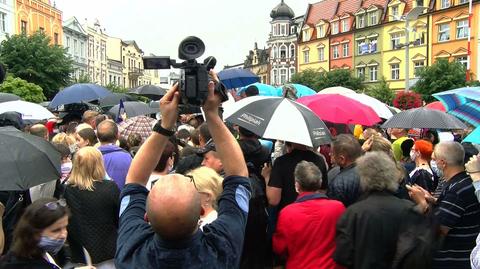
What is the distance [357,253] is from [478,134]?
1.87m

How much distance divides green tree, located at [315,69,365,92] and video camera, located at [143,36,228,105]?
150 ft

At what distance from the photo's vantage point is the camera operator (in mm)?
2115

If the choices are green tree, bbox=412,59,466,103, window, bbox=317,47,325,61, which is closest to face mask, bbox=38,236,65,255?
green tree, bbox=412,59,466,103

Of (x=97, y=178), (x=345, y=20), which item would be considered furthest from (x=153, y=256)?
(x=345, y=20)

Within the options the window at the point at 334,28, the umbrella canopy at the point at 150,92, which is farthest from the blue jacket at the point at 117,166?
the window at the point at 334,28

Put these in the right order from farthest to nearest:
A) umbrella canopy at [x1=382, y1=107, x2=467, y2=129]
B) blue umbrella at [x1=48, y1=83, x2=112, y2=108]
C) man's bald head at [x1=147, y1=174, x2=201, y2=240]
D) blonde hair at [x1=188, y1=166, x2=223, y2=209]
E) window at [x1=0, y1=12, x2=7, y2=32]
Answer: window at [x1=0, y1=12, x2=7, y2=32] → blue umbrella at [x1=48, y1=83, x2=112, y2=108] → umbrella canopy at [x1=382, y1=107, x2=467, y2=129] → blonde hair at [x1=188, y1=166, x2=223, y2=209] → man's bald head at [x1=147, y1=174, x2=201, y2=240]

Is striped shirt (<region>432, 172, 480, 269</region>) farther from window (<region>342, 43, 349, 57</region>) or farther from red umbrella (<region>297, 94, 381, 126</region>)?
window (<region>342, 43, 349, 57</region>)

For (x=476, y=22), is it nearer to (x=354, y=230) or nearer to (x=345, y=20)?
(x=345, y=20)

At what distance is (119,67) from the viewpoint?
79562 mm

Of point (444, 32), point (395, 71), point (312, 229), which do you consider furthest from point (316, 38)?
point (312, 229)

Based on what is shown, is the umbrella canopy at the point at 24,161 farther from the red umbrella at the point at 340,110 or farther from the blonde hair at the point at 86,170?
the red umbrella at the point at 340,110

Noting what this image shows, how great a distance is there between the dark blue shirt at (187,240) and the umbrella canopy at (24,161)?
4.72ft

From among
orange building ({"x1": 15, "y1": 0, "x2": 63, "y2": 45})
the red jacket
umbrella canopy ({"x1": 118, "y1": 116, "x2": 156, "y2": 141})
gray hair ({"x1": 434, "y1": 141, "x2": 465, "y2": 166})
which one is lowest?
the red jacket

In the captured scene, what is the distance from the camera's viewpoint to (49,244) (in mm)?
3092
